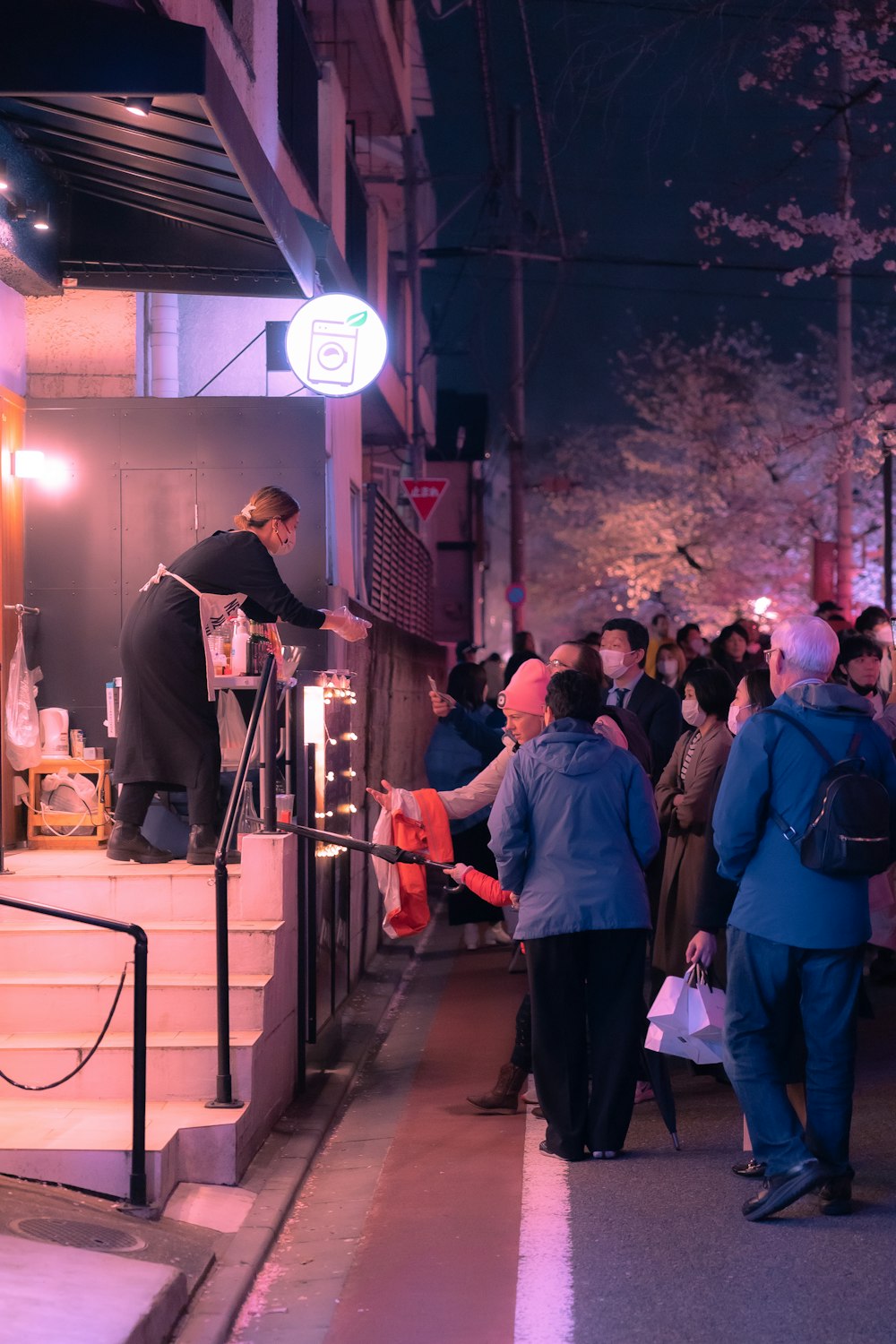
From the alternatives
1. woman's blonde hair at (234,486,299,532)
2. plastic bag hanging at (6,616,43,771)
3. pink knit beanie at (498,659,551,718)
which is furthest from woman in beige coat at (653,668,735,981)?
plastic bag hanging at (6,616,43,771)

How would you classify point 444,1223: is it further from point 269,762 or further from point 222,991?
point 269,762

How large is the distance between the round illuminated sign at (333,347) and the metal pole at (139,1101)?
19.7 ft

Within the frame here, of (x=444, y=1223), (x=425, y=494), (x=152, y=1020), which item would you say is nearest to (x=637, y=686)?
(x=152, y=1020)

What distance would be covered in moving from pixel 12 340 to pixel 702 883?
637 cm

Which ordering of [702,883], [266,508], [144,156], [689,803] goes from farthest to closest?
[266,508], [144,156], [689,803], [702,883]

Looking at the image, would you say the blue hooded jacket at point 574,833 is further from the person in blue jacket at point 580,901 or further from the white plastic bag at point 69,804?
the white plastic bag at point 69,804

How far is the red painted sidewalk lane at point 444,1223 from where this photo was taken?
16.1ft

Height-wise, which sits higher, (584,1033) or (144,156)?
(144,156)

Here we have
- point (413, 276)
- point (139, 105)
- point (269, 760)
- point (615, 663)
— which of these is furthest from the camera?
point (413, 276)

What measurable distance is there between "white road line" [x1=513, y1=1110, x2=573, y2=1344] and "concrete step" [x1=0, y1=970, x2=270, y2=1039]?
1.56 m

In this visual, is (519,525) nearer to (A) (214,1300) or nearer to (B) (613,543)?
(B) (613,543)

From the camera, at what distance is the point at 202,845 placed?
8.30 metres

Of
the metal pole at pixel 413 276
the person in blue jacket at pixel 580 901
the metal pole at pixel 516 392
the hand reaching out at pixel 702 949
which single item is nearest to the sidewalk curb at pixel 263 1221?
the person in blue jacket at pixel 580 901

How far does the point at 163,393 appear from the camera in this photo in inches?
426
